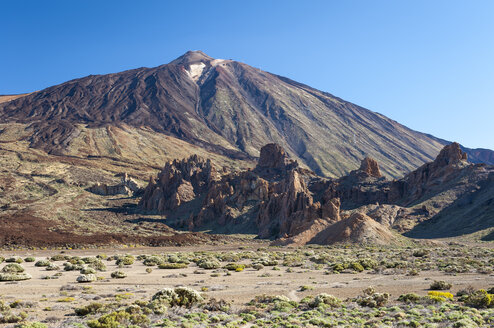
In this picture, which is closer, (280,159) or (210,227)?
(210,227)

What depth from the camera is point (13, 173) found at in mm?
145500

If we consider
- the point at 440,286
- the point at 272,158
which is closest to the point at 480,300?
the point at 440,286

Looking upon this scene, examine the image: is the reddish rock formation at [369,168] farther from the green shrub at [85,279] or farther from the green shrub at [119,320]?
the green shrub at [119,320]

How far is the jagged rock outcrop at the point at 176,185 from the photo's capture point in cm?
12400

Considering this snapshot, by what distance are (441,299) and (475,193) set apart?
79.7 m

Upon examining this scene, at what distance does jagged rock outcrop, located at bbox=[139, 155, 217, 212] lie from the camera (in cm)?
12400

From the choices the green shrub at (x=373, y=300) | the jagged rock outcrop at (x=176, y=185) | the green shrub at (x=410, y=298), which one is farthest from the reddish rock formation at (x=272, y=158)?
the green shrub at (x=373, y=300)

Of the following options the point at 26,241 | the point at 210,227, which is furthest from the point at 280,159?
the point at 26,241

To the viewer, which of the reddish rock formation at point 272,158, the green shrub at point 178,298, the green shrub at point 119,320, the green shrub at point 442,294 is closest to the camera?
the green shrub at point 119,320

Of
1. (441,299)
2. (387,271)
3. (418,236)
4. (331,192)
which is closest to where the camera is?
(441,299)

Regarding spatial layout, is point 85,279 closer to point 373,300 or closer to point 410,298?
point 373,300

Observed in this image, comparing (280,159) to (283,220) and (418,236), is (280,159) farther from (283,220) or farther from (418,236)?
(418,236)

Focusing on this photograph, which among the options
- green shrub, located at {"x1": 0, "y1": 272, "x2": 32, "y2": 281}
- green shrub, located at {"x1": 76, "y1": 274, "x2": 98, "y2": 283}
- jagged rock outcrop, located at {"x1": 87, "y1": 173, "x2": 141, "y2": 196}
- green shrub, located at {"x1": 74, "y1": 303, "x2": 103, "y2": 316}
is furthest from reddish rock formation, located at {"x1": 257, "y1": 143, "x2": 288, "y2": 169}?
green shrub, located at {"x1": 74, "y1": 303, "x2": 103, "y2": 316}

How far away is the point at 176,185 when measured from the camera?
13112 cm
